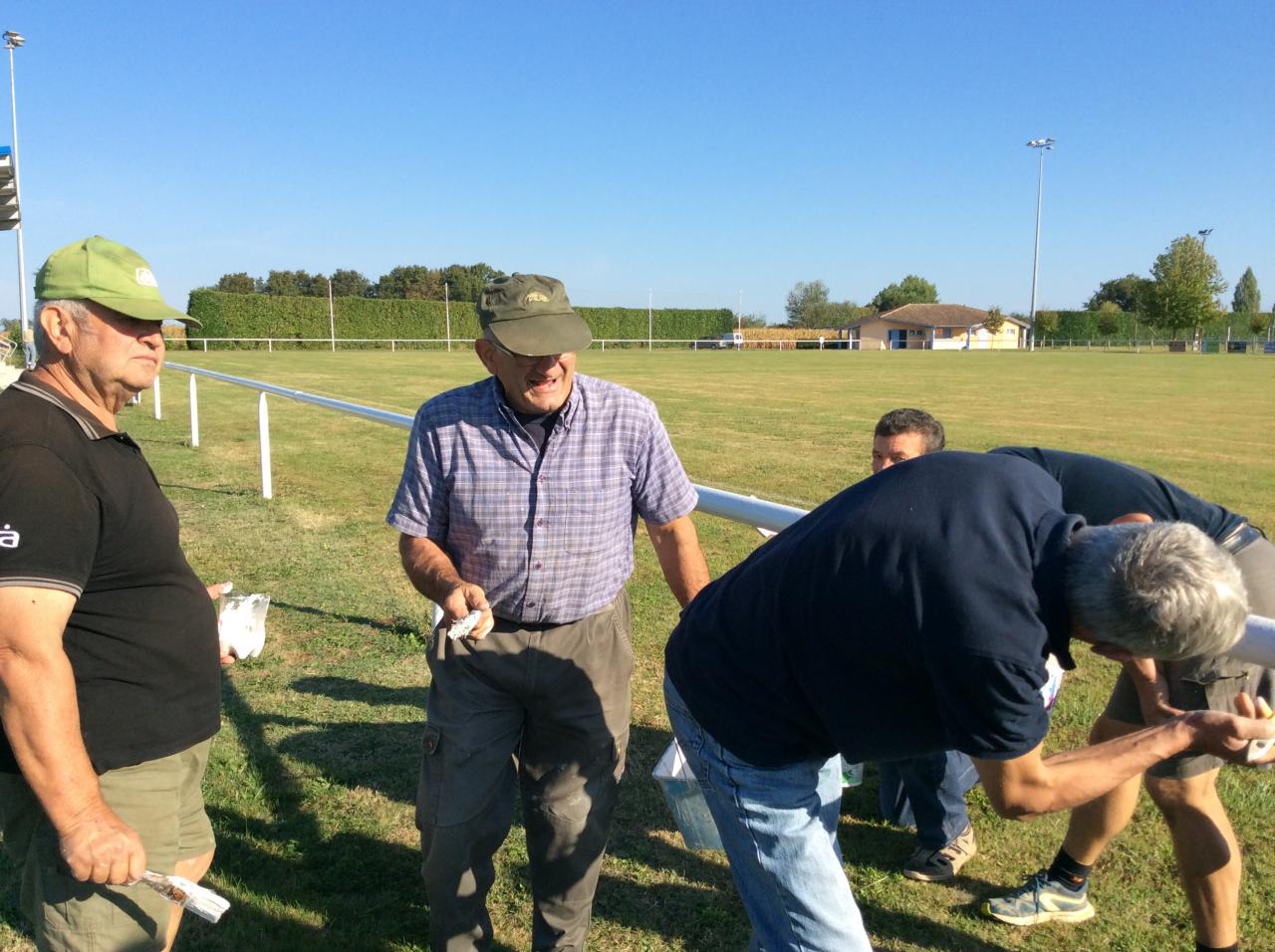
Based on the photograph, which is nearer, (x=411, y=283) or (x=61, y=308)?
(x=61, y=308)

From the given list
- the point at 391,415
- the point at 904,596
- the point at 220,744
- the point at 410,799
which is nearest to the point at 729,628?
the point at 904,596

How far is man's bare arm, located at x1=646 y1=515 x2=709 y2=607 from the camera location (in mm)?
2723

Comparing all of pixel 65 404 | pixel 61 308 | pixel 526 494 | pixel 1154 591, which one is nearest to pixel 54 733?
pixel 65 404

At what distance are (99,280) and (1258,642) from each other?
2331 mm

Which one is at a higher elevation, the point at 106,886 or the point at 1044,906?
the point at 106,886

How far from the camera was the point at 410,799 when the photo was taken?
12.1 ft

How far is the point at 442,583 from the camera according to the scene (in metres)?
2.44

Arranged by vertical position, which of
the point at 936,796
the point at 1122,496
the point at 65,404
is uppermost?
the point at 65,404

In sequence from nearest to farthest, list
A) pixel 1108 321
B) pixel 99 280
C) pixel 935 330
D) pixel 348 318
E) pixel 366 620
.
A: pixel 99 280 < pixel 366 620 < pixel 348 318 < pixel 1108 321 < pixel 935 330

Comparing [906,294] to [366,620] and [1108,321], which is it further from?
[366,620]

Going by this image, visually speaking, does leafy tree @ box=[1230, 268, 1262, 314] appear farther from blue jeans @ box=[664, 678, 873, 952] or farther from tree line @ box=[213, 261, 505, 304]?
blue jeans @ box=[664, 678, 873, 952]

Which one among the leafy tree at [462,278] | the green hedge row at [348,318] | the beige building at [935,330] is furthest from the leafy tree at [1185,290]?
the leafy tree at [462,278]

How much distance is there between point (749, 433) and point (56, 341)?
517 inches

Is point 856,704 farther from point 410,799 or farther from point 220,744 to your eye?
point 220,744
